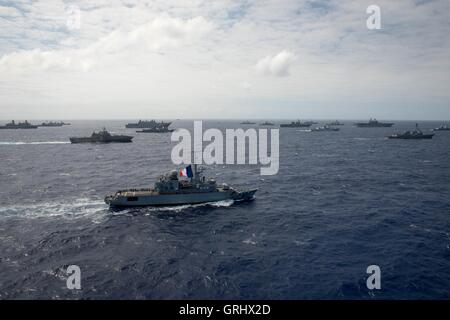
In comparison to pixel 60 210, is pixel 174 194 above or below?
above

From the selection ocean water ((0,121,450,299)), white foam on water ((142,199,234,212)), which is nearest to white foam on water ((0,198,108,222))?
ocean water ((0,121,450,299))

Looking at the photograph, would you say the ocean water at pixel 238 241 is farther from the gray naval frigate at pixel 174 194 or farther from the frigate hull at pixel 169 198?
the gray naval frigate at pixel 174 194

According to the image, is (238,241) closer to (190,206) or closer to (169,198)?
(190,206)

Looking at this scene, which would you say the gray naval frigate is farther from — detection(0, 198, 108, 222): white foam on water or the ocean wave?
detection(0, 198, 108, 222): white foam on water

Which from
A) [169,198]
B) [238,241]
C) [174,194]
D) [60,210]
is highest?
[174,194]

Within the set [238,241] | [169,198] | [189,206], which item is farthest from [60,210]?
[238,241]
